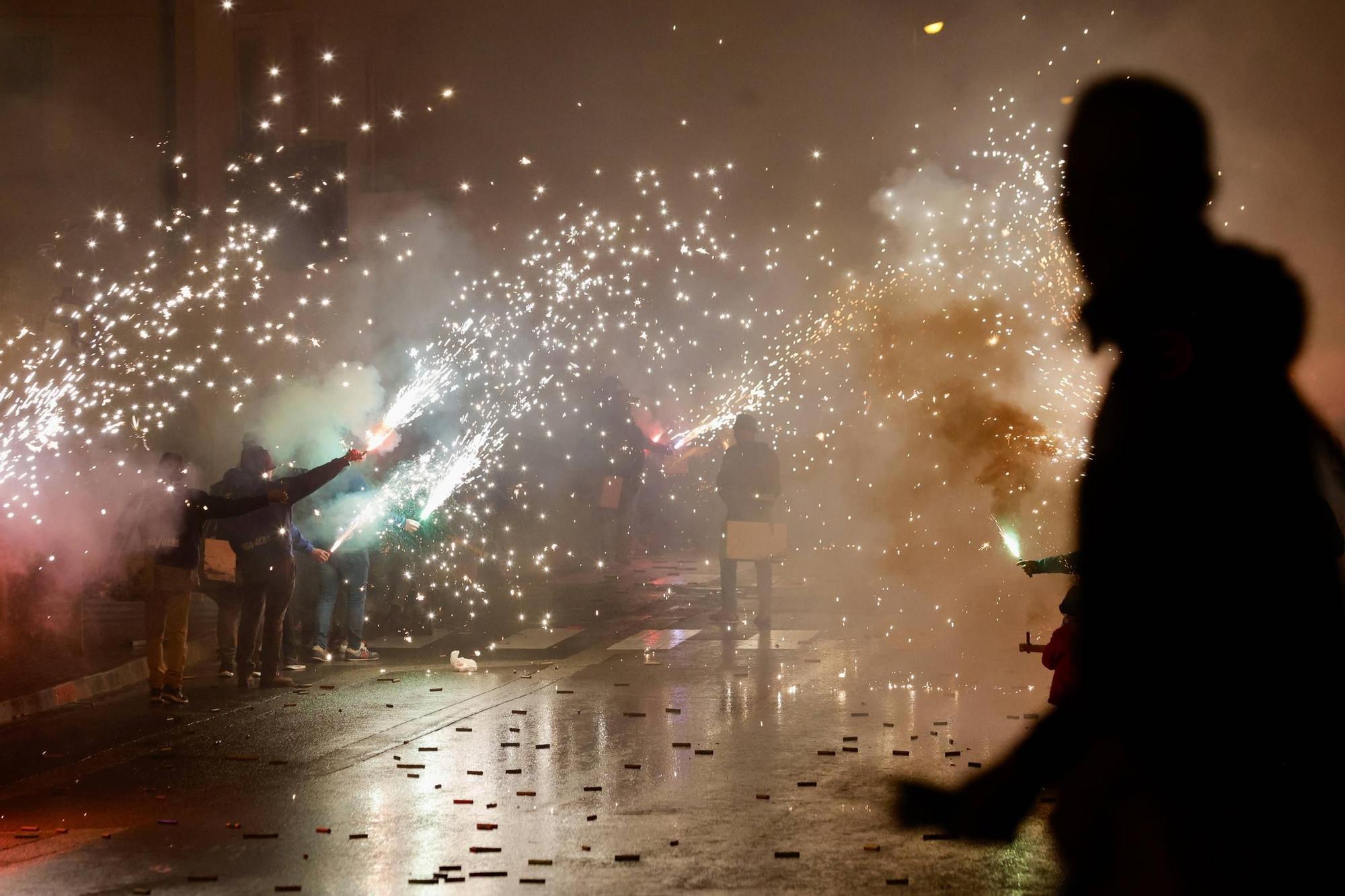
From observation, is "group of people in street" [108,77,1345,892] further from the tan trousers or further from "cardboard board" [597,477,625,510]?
"cardboard board" [597,477,625,510]

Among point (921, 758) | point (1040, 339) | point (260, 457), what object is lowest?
point (921, 758)

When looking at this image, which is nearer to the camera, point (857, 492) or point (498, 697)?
point (498, 697)

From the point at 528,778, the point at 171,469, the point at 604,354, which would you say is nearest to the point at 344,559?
the point at 171,469

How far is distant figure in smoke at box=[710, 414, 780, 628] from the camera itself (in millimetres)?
13508

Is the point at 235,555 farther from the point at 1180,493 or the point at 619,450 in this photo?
the point at 1180,493

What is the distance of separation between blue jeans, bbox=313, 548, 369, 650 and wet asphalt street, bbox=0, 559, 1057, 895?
0.55 m

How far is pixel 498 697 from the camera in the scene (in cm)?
931

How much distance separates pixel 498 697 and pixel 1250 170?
628 centimetres

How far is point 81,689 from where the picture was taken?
33.0 ft

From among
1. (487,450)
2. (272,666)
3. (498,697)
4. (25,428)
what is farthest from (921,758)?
(487,450)

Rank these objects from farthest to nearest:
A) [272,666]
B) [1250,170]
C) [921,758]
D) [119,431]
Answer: [119,431] < [272,666] < [1250,170] < [921,758]

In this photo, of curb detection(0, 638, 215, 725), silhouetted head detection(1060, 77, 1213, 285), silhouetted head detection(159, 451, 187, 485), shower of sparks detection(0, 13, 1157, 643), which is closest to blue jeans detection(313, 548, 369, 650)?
shower of sparks detection(0, 13, 1157, 643)

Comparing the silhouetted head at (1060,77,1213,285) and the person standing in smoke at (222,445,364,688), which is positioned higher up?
the silhouetted head at (1060,77,1213,285)

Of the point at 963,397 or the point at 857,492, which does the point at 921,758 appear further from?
the point at 857,492
